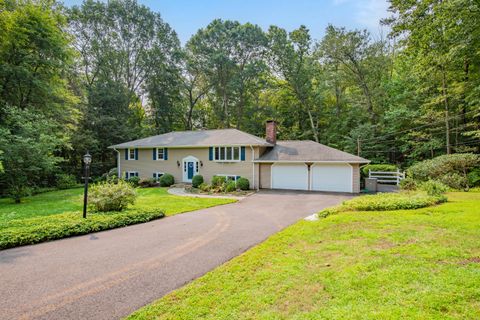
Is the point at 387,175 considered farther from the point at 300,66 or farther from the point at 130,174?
the point at 130,174

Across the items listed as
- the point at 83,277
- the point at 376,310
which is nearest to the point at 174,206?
the point at 83,277

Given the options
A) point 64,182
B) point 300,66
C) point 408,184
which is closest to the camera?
point 408,184

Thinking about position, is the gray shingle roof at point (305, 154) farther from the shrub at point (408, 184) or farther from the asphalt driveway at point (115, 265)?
the asphalt driveway at point (115, 265)

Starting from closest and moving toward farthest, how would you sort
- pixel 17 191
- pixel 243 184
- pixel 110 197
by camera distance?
pixel 110 197
pixel 17 191
pixel 243 184

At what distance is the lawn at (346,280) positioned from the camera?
3232mm

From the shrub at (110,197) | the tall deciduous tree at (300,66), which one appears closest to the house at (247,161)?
the shrub at (110,197)

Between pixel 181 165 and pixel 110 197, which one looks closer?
pixel 110 197

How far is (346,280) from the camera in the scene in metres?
3.99

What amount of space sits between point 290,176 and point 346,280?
556 inches

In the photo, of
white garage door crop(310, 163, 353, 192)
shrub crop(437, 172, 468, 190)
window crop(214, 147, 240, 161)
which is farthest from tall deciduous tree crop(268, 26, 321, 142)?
shrub crop(437, 172, 468, 190)

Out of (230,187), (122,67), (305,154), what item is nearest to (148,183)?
(230,187)

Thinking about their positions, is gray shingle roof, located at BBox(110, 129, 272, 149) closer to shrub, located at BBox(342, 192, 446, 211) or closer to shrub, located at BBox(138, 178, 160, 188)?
shrub, located at BBox(138, 178, 160, 188)

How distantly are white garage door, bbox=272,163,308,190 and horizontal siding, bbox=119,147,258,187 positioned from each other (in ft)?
5.72

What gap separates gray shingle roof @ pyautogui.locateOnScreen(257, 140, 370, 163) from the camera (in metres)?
16.6
